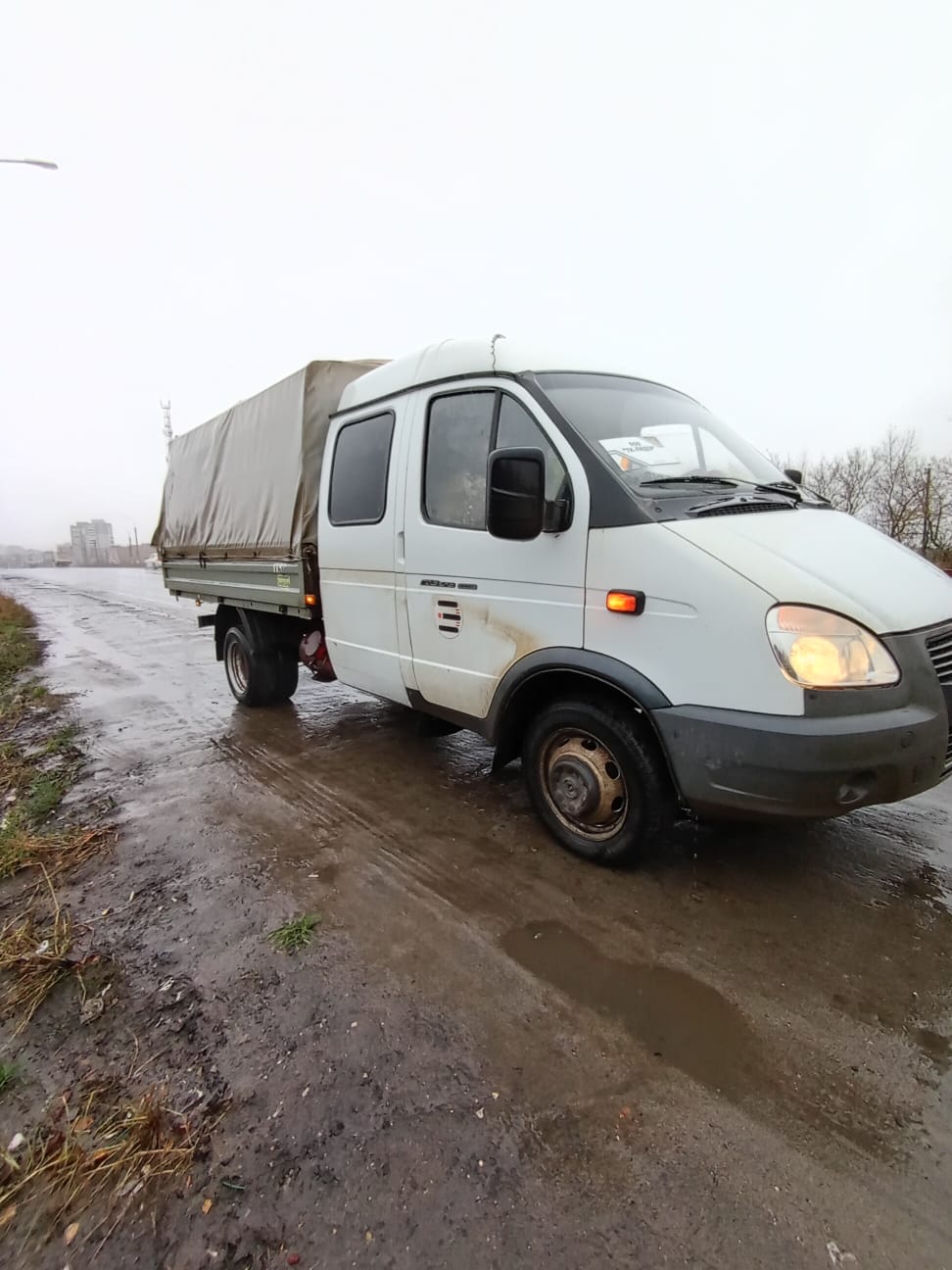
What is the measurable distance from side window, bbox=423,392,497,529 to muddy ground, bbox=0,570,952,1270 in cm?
179

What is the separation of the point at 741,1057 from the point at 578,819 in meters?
1.26

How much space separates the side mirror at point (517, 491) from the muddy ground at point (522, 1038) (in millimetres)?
1709

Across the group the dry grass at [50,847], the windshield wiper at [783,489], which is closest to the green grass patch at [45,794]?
the dry grass at [50,847]

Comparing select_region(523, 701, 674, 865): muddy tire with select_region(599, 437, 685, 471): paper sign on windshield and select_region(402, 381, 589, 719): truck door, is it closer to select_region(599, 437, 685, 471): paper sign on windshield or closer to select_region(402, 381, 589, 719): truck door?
select_region(402, 381, 589, 719): truck door

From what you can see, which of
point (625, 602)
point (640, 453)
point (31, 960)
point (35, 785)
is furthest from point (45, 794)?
point (640, 453)

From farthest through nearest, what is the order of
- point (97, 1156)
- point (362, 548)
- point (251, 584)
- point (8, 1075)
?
1. point (251, 584)
2. point (362, 548)
3. point (8, 1075)
4. point (97, 1156)

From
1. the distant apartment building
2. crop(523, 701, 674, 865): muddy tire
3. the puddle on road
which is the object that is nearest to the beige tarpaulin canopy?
crop(523, 701, 674, 865): muddy tire

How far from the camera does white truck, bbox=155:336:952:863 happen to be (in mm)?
2309

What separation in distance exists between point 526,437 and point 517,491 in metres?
0.47

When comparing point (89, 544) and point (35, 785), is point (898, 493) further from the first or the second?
point (89, 544)

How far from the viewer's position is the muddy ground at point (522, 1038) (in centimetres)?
156

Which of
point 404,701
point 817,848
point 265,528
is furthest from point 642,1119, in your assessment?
point 265,528

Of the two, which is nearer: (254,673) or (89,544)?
(254,673)

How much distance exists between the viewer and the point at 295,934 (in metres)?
2.66
